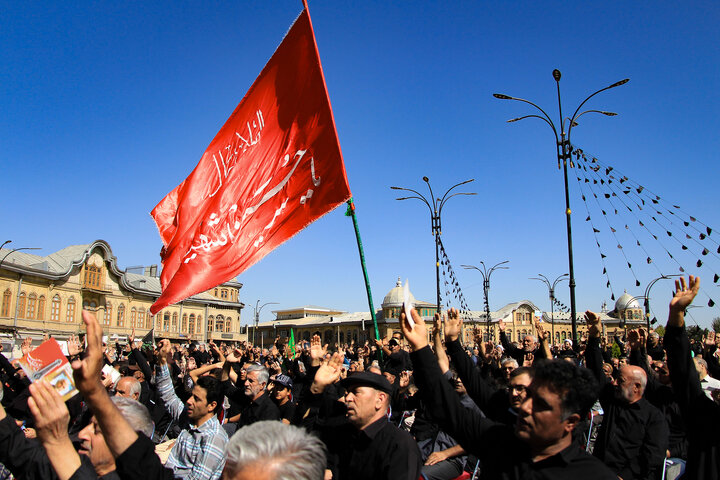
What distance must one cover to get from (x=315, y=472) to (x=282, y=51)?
20.3ft

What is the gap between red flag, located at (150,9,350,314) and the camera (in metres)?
6.52

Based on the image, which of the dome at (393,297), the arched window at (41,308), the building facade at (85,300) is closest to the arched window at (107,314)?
the building facade at (85,300)

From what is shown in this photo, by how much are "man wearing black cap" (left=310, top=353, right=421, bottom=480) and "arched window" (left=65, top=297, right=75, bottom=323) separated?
54.9m

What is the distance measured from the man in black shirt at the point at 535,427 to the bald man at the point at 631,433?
2.60m

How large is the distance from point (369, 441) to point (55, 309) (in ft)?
180

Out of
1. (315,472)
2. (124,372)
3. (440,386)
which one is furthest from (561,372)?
(124,372)

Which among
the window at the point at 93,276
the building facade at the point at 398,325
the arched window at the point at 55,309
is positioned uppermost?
the window at the point at 93,276

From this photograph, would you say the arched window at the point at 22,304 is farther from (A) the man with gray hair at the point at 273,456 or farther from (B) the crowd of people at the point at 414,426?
(A) the man with gray hair at the point at 273,456

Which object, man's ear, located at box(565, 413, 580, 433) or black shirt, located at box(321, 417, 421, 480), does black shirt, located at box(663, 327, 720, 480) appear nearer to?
man's ear, located at box(565, 413, 580, 433)

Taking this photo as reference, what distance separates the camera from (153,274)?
75375 millimetres

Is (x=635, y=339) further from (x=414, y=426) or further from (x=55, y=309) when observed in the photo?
(x=55, y=309)

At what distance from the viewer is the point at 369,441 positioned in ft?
13.4

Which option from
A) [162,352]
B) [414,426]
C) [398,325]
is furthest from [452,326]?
[398,325]

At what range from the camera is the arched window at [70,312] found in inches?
2048
